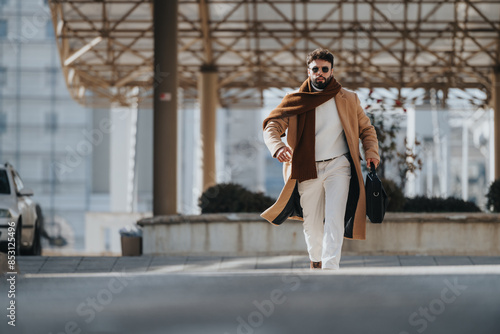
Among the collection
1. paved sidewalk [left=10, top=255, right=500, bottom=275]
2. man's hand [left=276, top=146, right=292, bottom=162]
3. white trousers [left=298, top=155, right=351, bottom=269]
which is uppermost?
man's hand [left=276, top=146, right=292, bottom=162]

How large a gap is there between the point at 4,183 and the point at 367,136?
696cm

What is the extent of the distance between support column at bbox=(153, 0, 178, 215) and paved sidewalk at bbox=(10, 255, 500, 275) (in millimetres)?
3073

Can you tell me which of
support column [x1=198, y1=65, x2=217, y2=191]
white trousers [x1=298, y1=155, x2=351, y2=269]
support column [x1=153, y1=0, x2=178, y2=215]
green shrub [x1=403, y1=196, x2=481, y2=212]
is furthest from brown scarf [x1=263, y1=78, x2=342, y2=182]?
support column [x1=198, y1=65, x2=217, y2=191]

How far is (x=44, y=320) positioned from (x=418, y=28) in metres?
19.9

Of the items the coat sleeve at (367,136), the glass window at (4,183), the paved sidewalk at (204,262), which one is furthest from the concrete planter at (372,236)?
the coat sleeve at (367,136)

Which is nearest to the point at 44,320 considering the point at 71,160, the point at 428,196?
the point at 428,196

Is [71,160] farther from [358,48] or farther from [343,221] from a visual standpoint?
[343,221]

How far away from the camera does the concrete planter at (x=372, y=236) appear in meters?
11.1

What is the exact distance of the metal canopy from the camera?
21.2 meters

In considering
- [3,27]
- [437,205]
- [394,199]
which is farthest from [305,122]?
[3,27]

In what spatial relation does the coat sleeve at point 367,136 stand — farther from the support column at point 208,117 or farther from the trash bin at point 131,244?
the support column at point 208,117

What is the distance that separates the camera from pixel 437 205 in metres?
12.4

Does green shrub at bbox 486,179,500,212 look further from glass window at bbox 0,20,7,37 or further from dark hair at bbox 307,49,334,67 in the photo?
glass window at bbox 0,20,7,37

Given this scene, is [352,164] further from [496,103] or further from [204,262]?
[496,103]
